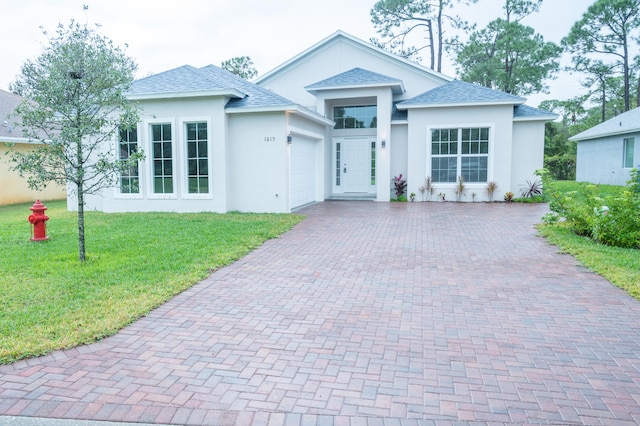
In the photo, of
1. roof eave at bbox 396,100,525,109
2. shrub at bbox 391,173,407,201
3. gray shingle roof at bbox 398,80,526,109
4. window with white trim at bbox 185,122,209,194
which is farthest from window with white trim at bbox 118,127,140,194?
roof eave at bbox 396,100,525,109

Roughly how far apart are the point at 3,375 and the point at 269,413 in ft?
7.41

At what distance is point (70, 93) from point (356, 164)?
12842 millimetres

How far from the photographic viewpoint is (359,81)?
16.8 meters

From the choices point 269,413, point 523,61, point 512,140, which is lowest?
point 269,413

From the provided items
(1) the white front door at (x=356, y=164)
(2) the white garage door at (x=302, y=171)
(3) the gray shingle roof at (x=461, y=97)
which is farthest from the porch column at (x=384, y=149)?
(2) the white garage door at (x=302, y=171)

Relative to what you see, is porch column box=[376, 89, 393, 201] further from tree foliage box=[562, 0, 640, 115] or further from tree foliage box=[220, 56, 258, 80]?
tree foliage box=[220, 56, 258, 80]

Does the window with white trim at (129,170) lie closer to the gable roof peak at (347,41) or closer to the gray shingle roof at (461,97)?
the gable roof peak at (347,41)

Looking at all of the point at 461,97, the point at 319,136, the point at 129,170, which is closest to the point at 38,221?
the point at 129,170

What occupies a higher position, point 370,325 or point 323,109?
point 323,109

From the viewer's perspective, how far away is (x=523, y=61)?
28219mm

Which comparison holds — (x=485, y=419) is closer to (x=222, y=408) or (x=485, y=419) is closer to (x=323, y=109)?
(x=222, y=408)

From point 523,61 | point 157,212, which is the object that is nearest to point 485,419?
point 157,212

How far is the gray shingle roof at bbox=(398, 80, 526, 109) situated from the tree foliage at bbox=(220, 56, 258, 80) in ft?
73.9

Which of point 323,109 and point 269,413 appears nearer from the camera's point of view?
point 269,413
